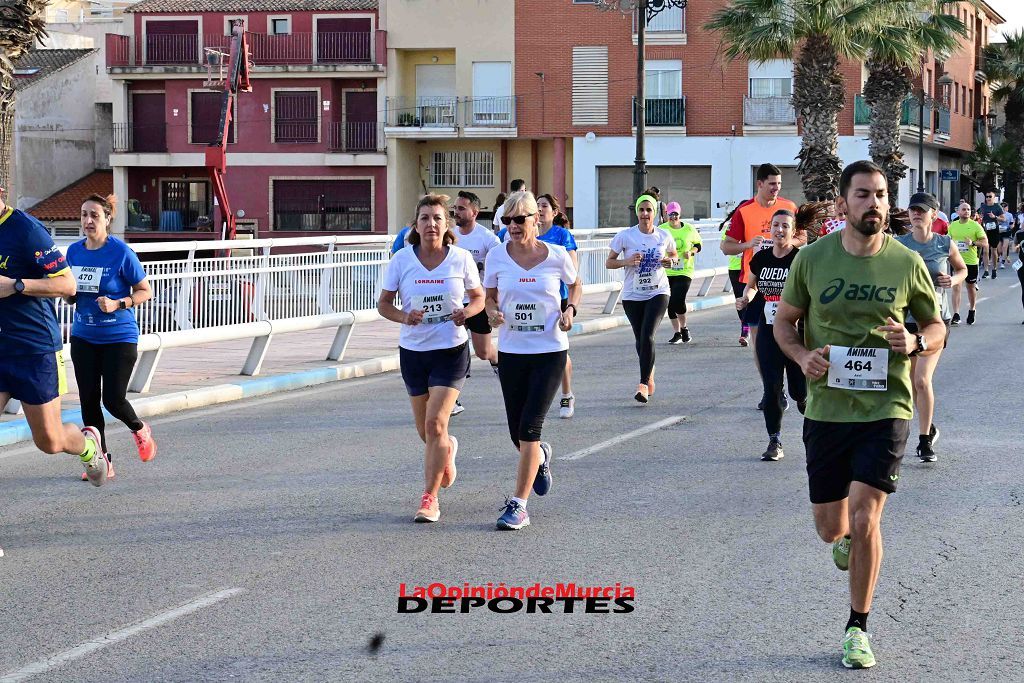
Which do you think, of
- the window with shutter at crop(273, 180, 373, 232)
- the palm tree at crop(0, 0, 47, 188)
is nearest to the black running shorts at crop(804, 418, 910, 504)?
the palm tree at crop(0, 0, 47, 188)

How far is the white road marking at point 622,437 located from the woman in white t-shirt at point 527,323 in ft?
7.10

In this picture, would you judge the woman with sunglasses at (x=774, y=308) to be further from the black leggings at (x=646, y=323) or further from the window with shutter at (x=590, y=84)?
the window with shutter at (x=590, y=84)

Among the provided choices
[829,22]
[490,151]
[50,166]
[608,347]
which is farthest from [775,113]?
[608,347]

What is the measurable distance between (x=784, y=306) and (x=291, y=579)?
258 centimetres

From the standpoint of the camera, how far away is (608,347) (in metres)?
19.7

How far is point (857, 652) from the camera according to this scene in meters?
5.38

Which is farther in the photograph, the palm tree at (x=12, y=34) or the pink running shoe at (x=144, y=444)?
the palm tree at (x=12, y=34)

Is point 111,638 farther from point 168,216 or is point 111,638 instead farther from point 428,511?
point 168,216

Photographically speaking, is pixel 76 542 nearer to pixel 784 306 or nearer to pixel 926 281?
pixel 784 306

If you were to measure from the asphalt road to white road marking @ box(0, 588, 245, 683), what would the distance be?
17 mm

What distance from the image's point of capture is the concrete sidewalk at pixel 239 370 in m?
13.0

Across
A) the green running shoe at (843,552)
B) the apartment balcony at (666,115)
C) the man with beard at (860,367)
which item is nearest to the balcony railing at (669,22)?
the apartment balcony at (666,115)

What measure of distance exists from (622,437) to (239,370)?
18.7ft

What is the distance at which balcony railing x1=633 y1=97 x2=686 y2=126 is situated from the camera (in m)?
51.4
